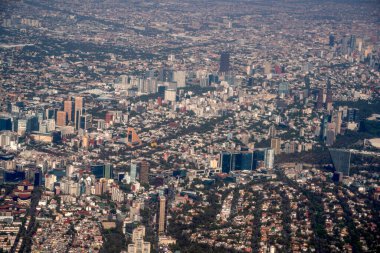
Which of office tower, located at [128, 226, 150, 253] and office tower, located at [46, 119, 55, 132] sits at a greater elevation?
office tower, located at [46, 119, 55, 132]

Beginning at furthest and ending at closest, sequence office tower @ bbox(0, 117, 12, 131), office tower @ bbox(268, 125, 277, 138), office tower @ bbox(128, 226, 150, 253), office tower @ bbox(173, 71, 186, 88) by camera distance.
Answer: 1. office tower @ bbox(173, 71, 186, 88)
2. office tower @ bbox(268, 125, 277, 138)
3. office tower @ bbox(0, 117, 12, 131)
4. office tower @ bbox(128, 226, 150, 253)

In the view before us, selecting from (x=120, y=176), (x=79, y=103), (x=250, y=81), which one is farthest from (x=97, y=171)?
(x=250, y=81)

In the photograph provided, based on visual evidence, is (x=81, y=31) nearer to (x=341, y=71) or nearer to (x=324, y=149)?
(x=341, y=71)

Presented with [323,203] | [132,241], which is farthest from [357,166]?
[132,241]

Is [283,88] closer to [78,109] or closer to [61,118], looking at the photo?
[78,109]

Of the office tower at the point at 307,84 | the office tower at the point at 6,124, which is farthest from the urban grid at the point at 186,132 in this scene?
the office tower at the point at 307,84

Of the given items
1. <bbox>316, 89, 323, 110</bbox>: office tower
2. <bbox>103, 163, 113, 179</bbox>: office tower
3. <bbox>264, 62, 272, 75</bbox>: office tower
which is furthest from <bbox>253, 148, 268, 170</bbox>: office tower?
<bbox>264, 62, 272, 75</bbox>: office tower

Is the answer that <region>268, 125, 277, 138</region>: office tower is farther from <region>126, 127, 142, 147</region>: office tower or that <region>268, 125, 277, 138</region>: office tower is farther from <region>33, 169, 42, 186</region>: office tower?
<region>33, 169, 42, 186</region>: office tower
